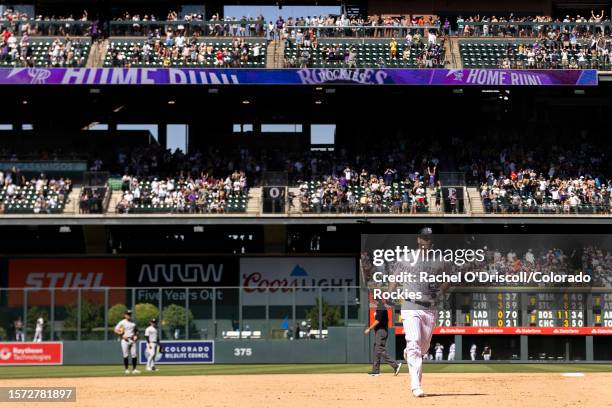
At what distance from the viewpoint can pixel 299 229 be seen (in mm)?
42469

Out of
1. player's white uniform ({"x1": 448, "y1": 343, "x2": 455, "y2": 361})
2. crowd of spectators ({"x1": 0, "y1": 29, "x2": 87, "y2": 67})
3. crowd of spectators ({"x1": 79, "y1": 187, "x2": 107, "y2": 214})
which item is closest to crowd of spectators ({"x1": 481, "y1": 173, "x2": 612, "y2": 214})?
player's white uniform ({"x1": 448, "y1": 343, "x2": 455, "y2": 361})

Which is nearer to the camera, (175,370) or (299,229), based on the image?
(175,370)

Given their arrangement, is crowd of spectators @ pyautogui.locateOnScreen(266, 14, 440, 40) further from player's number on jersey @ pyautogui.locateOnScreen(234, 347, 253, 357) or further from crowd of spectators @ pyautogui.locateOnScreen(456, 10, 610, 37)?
player's number on jersey @ pyautogui.locateOnScreen(234, 347, 253, 357)

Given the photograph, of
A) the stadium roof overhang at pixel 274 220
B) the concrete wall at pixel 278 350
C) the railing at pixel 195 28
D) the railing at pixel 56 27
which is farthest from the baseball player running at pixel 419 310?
the railing at pixel 56 27

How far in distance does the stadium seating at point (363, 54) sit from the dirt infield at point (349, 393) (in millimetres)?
21439

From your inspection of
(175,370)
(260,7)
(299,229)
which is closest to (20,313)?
(175,370)

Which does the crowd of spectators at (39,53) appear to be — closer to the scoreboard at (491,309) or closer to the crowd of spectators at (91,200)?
the crowd of spectators at (91,200)

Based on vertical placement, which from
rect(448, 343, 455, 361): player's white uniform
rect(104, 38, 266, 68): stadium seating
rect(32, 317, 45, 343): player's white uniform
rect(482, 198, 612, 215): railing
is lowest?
rect(448, 343, 455, 361): player's white uniform

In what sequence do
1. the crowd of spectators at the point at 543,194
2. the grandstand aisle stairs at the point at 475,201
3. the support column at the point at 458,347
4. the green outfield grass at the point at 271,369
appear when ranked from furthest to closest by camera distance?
the grandstand aisle stairs at the point at 475,201
the crowd of spectators at the point at 543,194
the support column at the point at 458,347
the green outfield grass at the point at 271,369

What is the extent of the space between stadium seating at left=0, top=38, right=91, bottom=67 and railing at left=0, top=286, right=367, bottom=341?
11.0 metres

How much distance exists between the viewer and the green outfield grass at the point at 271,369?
95.9 ft

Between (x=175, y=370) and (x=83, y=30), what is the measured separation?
62.2 feet

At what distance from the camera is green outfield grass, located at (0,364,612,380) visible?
29234mm

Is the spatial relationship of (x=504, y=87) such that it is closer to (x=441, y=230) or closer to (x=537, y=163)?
(x=537, y=163)
